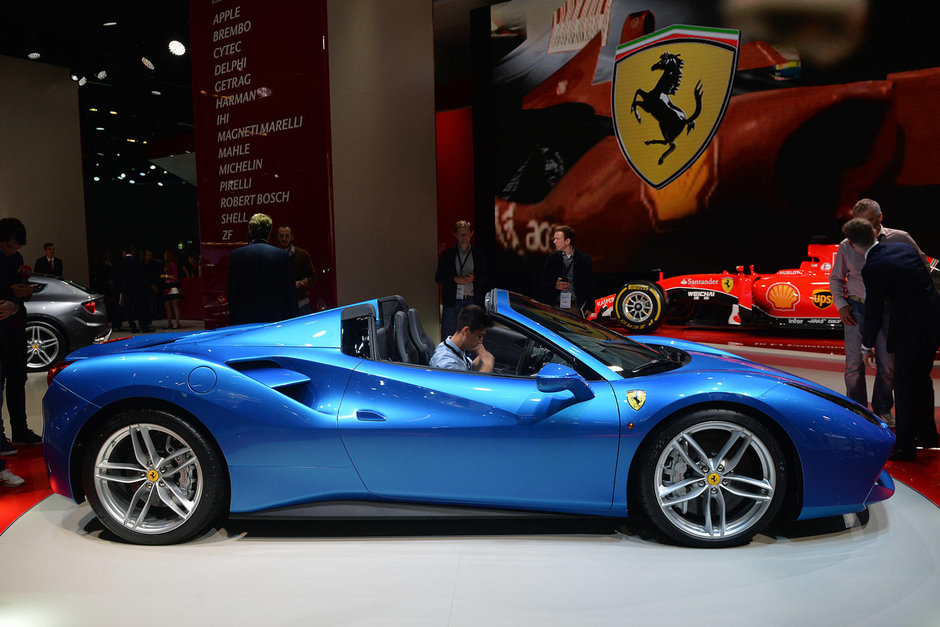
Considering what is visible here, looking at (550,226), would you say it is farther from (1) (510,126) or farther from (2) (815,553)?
(2) (815,553)

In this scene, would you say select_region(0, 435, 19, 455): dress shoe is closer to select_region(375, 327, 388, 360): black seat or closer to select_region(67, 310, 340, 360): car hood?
select_region(67, 310, 340, 360): car hood

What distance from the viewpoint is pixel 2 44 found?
11531 mm

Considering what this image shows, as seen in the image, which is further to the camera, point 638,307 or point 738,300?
point 638,307

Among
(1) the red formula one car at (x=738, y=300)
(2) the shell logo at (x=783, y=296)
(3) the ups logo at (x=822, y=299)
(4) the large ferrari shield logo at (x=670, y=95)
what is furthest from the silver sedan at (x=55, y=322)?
(3) the ups logo at (x=822, y=299)

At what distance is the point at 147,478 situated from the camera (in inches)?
110

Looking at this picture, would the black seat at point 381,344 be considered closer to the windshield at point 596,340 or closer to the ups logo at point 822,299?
the windshield at point 596,340

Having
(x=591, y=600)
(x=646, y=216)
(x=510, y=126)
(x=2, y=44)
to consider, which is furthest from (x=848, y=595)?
(x=2, y=44)

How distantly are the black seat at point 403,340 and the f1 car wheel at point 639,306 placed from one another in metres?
6.27

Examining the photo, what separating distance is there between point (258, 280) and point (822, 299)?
6.68 m

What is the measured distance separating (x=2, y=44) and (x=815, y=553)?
14241mm

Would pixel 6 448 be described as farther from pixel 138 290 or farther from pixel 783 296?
pixel 138 290

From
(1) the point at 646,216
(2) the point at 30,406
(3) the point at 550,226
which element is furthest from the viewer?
(3) the point at 550,226

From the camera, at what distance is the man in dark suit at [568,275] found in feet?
18.4

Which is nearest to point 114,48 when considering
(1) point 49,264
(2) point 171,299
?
(1) point 49,264
